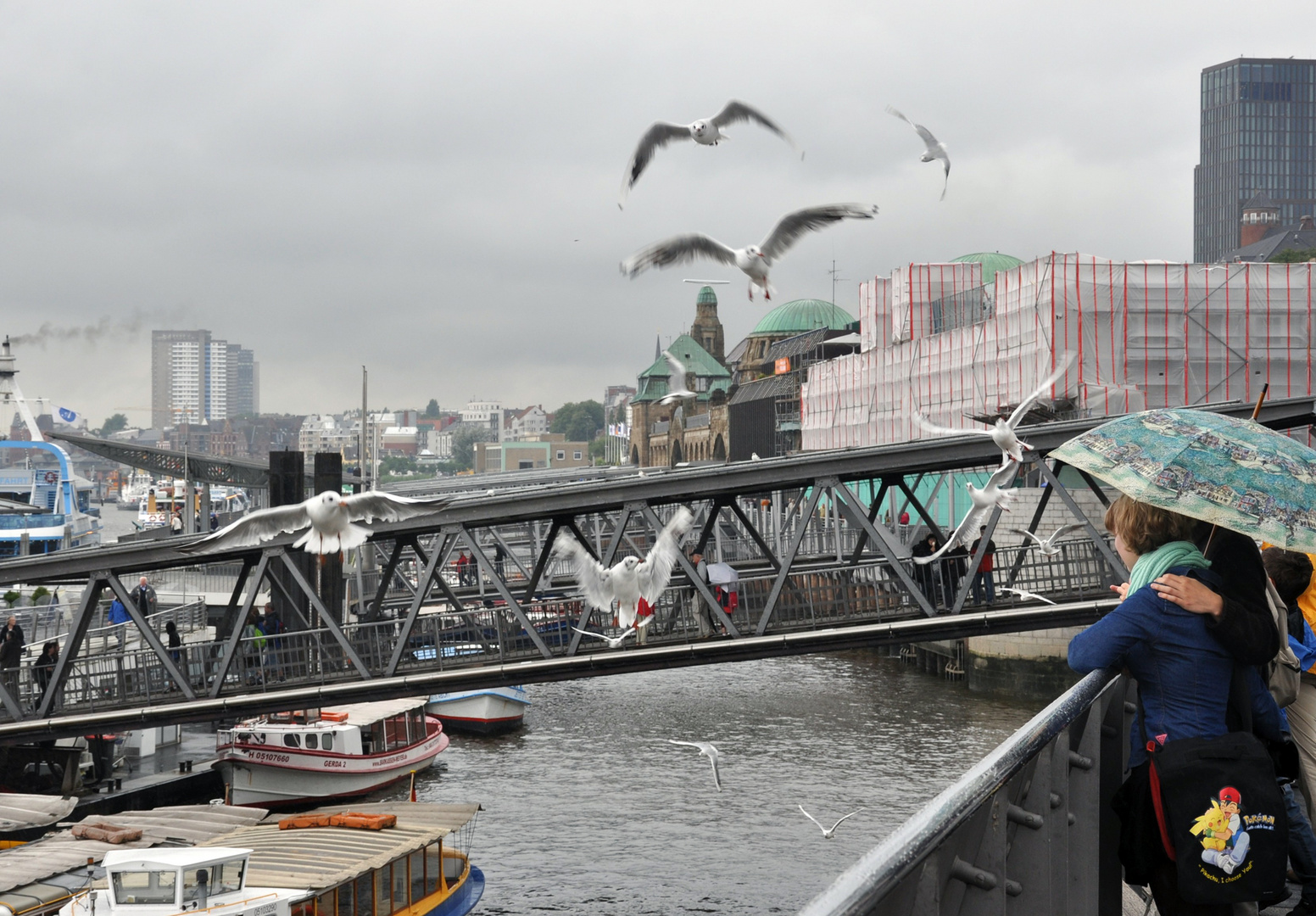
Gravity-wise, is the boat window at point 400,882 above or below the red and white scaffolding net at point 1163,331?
below

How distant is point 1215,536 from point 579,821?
27.0 m

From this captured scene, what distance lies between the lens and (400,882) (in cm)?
2458

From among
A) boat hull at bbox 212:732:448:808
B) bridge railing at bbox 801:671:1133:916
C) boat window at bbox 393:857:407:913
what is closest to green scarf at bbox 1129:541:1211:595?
bridge railing at bbox 801:671:1133:916

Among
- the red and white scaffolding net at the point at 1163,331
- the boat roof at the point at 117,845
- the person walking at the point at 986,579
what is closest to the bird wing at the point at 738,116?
the person walking at the point at 986,579

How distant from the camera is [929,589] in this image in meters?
27.3

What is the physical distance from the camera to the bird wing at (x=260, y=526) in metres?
18.5

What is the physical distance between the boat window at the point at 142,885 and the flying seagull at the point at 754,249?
11.0 m

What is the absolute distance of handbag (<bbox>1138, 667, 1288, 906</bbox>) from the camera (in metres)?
4.30

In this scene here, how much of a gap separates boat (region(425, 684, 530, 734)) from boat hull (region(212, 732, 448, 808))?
22.8 ft

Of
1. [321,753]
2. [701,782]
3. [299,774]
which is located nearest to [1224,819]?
Result: [701,782]

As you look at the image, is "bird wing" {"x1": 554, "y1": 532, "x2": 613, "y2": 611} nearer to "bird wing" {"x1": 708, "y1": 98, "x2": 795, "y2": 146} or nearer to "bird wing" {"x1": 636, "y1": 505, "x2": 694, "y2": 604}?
"bird wing" {"x1": 636, "y1": 505, "x2": 694, "y2": 604}

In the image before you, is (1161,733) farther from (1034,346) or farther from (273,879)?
(1034,346)

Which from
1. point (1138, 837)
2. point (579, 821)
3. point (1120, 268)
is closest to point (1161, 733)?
point (1138, 837)

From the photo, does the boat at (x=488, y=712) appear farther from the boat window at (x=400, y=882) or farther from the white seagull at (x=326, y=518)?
the white seagull at (x=326, y=518)
